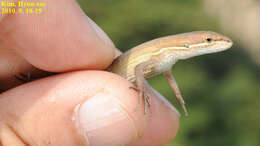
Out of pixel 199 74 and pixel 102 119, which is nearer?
pixel 102 119

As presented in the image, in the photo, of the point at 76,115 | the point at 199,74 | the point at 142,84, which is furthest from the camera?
the point at 199,74

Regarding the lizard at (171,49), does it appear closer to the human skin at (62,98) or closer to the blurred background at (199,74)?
the human skin at (62,98)

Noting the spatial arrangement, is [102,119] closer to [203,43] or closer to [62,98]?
[62,98]

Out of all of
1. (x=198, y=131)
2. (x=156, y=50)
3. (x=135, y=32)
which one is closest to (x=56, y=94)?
(x=156, y=50)

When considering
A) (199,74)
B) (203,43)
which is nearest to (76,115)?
(203,43)

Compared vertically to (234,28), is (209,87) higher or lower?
higher

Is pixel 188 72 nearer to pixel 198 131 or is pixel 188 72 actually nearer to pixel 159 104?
pixel 198 131

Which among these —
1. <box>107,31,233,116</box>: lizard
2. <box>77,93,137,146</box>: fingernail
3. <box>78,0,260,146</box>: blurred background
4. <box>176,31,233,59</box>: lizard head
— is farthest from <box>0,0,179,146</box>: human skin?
<box>78,0,260,146</box>: blurred background
